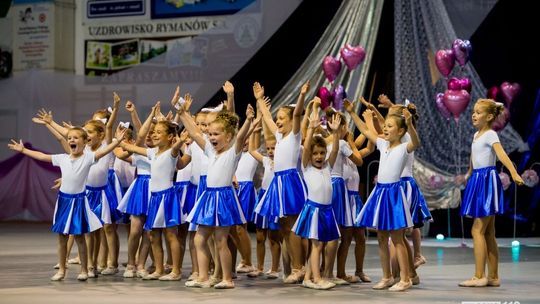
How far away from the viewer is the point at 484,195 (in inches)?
252

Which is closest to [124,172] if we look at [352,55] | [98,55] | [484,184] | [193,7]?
[484,184]

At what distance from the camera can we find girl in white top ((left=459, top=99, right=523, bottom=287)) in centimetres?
637

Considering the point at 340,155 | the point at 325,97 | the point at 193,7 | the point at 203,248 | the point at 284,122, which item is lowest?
the point at 203,248

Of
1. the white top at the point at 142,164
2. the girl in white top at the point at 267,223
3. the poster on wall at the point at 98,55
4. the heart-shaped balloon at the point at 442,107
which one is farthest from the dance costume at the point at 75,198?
the poster on wall at the point at 98,55

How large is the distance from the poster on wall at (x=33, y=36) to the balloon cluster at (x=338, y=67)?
536 cm

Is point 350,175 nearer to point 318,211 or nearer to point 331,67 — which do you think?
point 318,211

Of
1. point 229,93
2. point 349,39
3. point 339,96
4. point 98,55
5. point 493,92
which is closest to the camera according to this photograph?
point 229,93

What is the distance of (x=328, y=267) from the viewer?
6.40 m

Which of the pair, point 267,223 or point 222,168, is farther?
point 267,223

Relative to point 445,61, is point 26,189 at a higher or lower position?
lower

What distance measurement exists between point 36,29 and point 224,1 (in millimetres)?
3213

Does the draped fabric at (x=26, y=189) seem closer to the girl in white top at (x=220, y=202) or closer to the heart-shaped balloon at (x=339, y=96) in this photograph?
the heart-shaped balloon at (x=339, y=96)

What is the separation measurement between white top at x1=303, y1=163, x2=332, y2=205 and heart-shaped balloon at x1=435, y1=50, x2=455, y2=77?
387 cm

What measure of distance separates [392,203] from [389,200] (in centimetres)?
3
